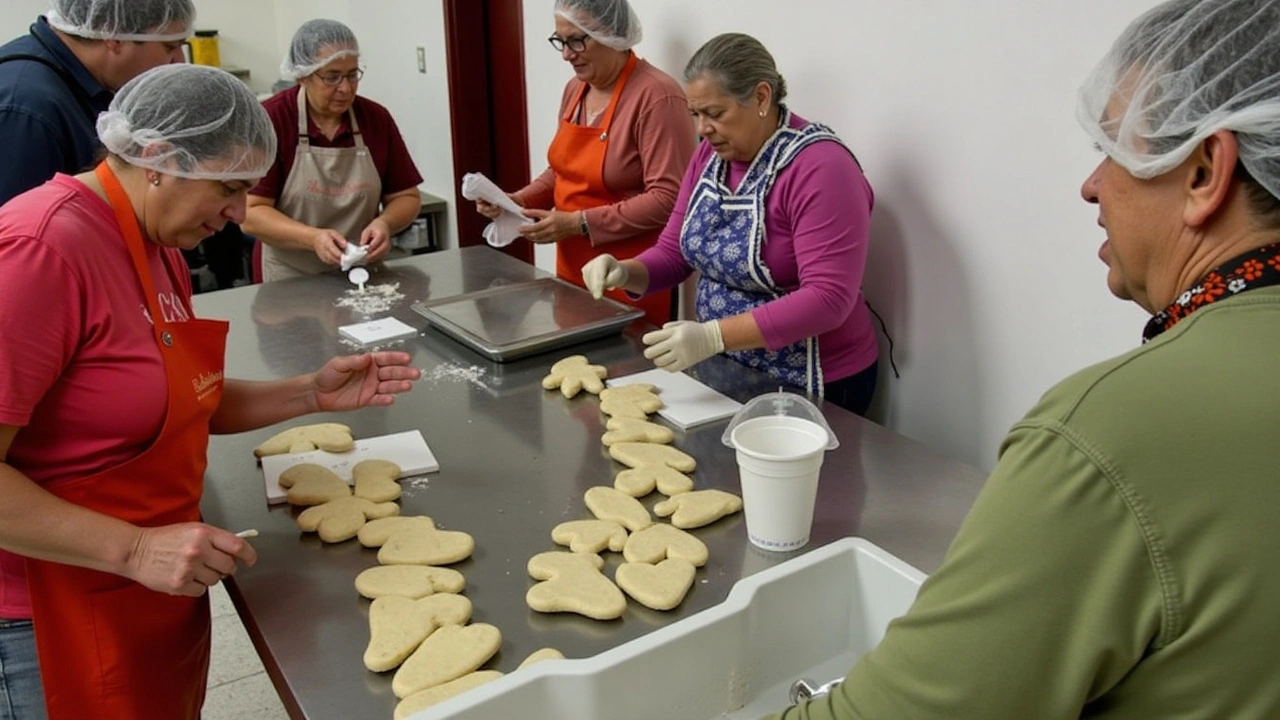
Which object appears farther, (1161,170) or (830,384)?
(830,384)

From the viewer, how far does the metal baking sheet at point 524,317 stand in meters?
2.30

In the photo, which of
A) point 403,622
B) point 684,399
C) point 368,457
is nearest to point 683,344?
point 684,399

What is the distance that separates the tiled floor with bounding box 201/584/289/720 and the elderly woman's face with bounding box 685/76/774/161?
6.00 ft

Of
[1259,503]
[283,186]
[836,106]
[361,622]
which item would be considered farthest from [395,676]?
[283,186]

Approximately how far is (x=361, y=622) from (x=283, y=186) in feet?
6.73

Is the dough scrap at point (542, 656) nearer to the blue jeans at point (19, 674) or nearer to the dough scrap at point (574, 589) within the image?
the dough scrap at point (574, 589)

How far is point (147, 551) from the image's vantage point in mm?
1309

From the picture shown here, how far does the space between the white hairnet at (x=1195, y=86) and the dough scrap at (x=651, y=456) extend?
0.99m

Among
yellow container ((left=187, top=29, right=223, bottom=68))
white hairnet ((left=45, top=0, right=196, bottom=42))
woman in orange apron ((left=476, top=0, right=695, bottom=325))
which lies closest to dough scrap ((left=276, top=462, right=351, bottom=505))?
white hairnet ((left=45, top=0, right=196, bottom=42))

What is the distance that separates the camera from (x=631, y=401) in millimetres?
1997

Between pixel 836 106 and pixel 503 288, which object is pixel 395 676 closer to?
pixel 503 288

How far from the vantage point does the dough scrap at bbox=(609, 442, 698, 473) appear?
1739mm

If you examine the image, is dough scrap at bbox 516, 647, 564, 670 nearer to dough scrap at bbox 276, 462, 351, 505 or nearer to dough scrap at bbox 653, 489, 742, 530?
dough scrap at bbox 653, 489, 742, 530

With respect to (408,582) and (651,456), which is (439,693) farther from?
(651,456)
